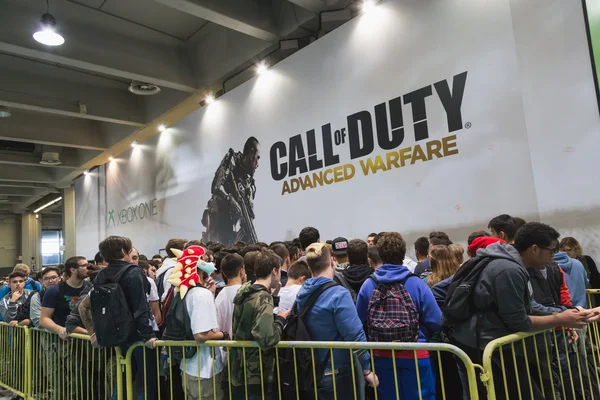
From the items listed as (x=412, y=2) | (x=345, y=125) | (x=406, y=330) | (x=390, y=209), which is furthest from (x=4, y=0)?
(x=406, y=330)

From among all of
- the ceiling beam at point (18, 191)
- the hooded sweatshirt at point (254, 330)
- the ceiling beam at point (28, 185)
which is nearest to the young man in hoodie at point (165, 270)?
the hooded sweatshirt at point (254, 330)

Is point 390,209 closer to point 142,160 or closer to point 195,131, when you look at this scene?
point 195,131

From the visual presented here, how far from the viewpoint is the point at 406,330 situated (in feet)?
8.58

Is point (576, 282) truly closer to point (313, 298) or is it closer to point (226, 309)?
point (313, 298)

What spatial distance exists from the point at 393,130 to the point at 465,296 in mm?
3954

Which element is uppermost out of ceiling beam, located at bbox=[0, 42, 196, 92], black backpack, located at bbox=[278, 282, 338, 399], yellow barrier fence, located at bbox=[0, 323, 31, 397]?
ceiling beam, located at bbox=[0, 42, 196, 92]

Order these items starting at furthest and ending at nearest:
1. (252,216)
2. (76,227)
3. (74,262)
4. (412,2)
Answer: (76,227) → (252,216) → (412,2) → (74,262)

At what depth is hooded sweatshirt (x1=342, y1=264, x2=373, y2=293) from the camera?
330cm

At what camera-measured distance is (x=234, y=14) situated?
7.27 m

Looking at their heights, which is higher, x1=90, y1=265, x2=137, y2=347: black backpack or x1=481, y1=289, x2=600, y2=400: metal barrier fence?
x1=90, y1=265, x2=137, y2=347: black backpack

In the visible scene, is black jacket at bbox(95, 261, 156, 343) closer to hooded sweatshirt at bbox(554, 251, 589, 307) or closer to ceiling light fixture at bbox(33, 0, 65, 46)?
hooded sweatshirt at bbox(554, 251, 589, 307)

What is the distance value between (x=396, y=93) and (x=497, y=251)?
4.00m

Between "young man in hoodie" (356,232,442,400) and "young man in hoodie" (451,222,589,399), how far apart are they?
21cm

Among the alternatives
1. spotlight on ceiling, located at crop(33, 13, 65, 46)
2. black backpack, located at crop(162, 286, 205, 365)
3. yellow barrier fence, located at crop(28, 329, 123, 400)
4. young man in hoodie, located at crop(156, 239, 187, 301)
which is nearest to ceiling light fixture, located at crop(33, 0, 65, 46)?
spotlight on ceiling, located at crop(33, 13, 65, 46)
